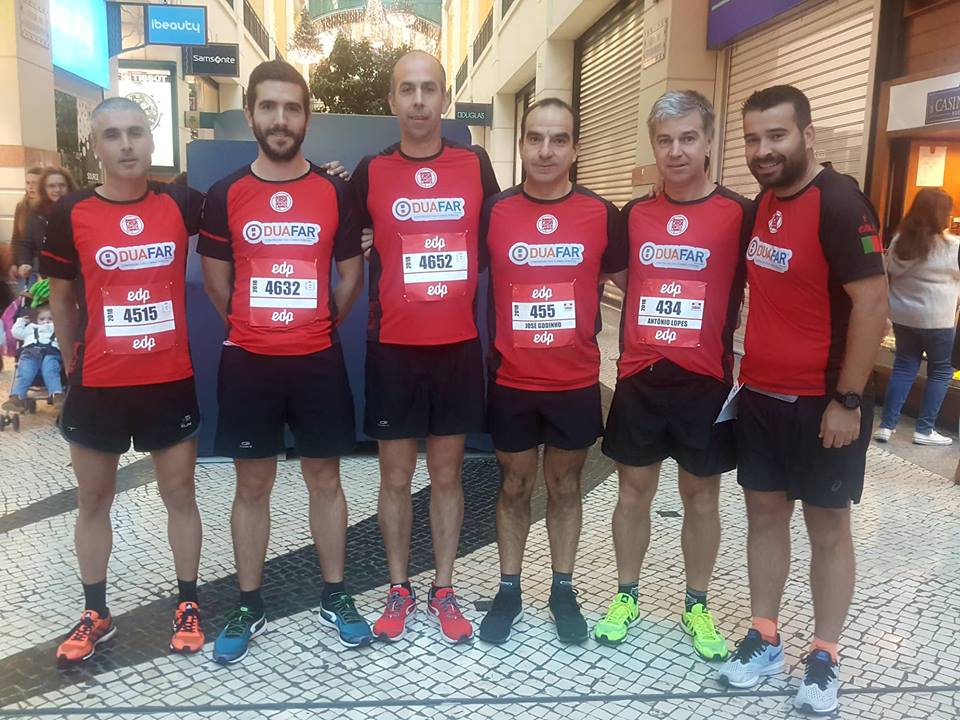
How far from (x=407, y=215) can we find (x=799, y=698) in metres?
2.05

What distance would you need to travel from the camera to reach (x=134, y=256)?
2.74 metres

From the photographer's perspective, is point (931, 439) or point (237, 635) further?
point (931, 439)

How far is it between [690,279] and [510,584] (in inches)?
51.5

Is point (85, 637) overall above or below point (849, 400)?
below

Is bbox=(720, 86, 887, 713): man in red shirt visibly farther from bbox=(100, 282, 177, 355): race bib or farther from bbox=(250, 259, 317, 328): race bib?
bbox=(100, 282, 177, 355): race bib

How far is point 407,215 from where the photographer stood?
2.91 m

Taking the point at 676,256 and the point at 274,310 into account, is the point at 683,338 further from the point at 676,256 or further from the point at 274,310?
the point at 274,310

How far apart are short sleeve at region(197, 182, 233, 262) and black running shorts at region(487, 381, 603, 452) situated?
1075 millimetres

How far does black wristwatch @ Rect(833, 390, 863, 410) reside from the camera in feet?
7.96

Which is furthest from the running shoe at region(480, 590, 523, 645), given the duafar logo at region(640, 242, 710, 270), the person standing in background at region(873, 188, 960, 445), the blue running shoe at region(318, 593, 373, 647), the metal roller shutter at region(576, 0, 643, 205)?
the metal roller shutter at region(576, 0, 643, 205)

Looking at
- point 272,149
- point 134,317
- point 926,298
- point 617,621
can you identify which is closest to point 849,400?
point 617,621

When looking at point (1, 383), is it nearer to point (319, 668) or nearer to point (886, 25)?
point (319, 668)

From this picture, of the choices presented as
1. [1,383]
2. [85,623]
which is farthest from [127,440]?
[1,383]

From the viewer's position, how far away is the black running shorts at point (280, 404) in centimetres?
284
